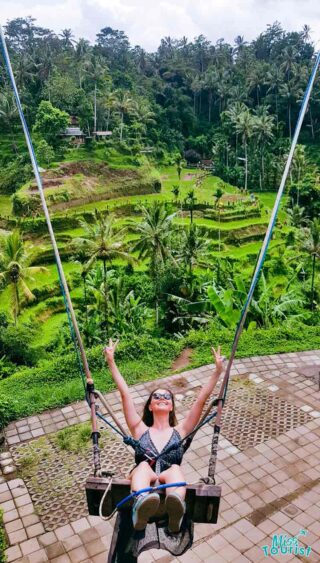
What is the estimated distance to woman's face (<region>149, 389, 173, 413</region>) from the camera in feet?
14.6

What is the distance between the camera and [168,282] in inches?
661

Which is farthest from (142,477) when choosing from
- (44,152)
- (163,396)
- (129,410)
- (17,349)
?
(44,152)

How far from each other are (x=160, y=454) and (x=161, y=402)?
503mm

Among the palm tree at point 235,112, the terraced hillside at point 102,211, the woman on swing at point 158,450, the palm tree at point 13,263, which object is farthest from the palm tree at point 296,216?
the woman on swing at point 158,450

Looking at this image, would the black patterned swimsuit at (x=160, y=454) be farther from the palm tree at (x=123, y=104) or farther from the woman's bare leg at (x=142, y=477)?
the palm tree at (x=123, y=104)

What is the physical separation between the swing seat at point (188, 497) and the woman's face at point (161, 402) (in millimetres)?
715

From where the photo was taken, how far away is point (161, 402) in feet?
14.7

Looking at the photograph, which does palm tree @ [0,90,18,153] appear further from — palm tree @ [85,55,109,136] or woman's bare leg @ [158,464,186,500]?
woman's bare leg @ [158,464,186,500]

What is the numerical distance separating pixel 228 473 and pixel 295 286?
1310 centimetres

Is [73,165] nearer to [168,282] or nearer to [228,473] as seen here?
[168,282]

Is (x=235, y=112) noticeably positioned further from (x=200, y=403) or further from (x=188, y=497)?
(x=188, y=497)

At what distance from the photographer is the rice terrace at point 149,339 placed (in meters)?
4.42
